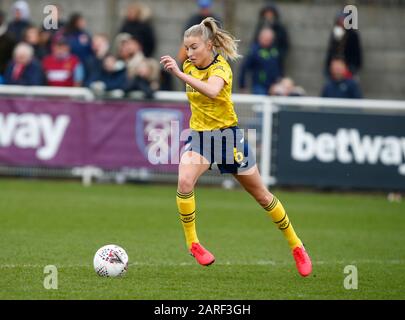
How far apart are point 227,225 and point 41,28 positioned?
845cm

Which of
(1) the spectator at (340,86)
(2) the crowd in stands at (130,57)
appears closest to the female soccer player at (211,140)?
(2) the crowd in stands at (130,57)

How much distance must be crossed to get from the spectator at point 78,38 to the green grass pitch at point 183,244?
9.45ft

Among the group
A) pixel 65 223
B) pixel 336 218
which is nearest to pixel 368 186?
pixel 336 218

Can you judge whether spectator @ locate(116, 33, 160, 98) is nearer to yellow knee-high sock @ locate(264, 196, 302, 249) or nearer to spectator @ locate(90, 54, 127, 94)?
spectator @ locate(90, 54, 127, 94)

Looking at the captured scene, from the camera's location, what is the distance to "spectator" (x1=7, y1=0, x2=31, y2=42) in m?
19.2

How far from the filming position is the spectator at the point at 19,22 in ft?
63.2

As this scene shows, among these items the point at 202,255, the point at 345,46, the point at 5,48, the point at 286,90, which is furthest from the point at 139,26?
the point at 202,255

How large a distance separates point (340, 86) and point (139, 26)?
4198 mm


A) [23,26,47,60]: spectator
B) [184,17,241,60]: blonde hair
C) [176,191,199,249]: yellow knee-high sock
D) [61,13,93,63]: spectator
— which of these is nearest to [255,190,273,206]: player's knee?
[176,191,199,249]: yellow knee-high sock

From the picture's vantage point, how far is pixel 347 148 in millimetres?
16500

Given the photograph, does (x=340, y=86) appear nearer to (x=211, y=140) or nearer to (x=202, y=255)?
(x=211, y=140)

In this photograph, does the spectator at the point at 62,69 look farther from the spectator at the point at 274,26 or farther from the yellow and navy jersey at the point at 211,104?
the yellow and navy jersey at the point at 211,104

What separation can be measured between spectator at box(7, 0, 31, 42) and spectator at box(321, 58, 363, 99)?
19.9 ft
